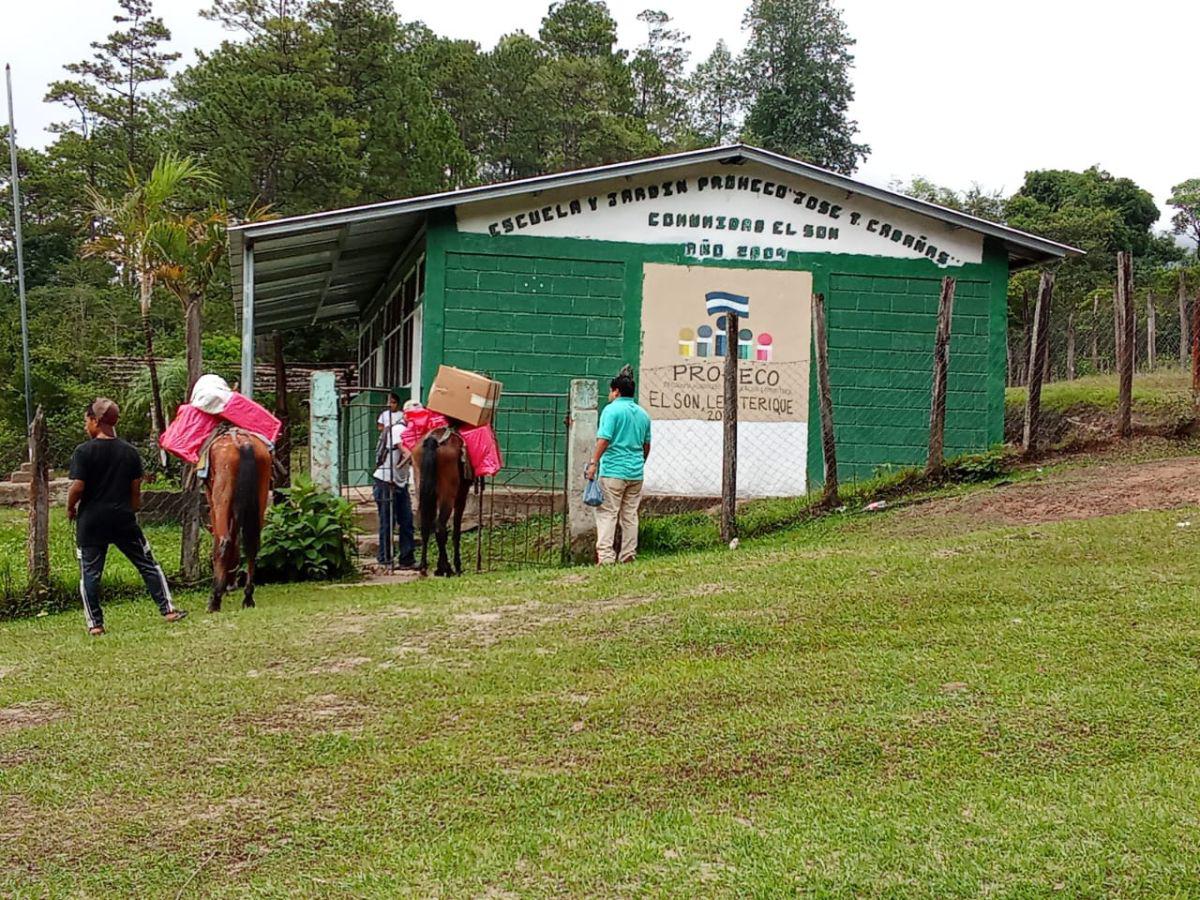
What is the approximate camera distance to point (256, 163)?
1352 inches

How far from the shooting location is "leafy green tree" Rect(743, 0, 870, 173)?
5019cm

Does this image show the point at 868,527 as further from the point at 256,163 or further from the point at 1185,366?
the point at 256,163

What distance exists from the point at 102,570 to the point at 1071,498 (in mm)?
7638

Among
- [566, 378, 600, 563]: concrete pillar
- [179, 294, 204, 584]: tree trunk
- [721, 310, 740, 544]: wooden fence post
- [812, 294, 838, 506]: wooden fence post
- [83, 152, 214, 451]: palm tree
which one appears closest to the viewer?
[179, 294, 204, 584]: tree trunk

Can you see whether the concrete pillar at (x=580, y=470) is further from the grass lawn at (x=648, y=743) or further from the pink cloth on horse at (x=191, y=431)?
the pink cloth on horse at (x=191, y=431)

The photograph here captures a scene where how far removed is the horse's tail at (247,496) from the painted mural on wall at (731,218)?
5.30m

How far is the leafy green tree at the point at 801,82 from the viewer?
5019cm

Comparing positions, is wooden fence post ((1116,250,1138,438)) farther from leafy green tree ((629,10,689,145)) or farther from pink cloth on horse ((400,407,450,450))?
leafy green tree ((629,10,689,145))

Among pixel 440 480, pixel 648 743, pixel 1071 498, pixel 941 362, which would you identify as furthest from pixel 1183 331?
pixel 648 743

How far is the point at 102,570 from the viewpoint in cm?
790

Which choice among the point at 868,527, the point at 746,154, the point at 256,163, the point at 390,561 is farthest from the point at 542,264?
the point at 256,163

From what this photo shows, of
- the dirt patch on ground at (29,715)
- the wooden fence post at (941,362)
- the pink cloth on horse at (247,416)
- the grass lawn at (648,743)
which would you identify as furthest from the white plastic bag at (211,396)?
the wooden fence post at (941,362)

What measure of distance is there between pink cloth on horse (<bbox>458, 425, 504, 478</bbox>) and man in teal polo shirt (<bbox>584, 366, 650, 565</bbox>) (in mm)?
809

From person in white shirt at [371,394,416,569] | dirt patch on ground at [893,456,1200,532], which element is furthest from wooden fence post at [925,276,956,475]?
person in white shirt at [371,394,416,569]
